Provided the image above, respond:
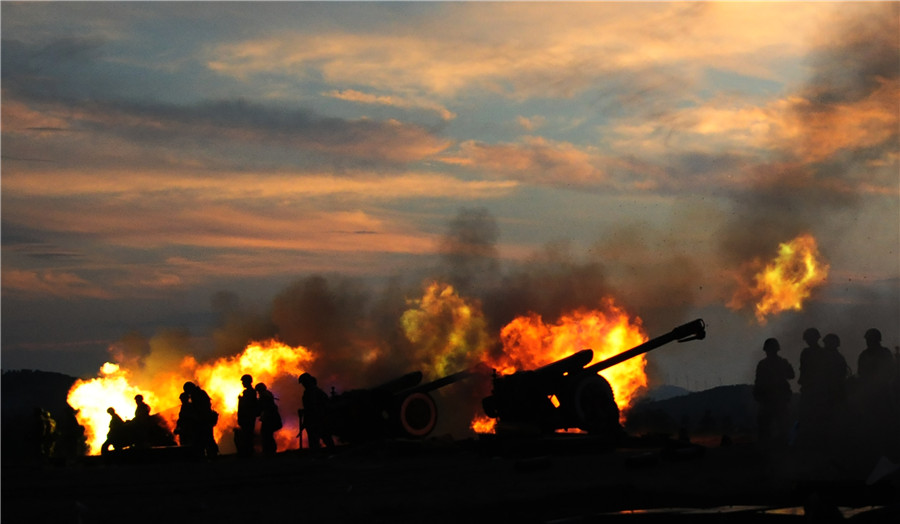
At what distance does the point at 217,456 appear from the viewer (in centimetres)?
2694

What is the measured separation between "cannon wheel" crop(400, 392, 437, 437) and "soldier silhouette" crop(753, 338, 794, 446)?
914 centimetres

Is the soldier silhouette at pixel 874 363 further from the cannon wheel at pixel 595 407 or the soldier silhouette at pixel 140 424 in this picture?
the soldier silhouette at pixel 140 424

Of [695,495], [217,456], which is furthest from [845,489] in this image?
[217,456]

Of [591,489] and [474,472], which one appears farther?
[474,472]

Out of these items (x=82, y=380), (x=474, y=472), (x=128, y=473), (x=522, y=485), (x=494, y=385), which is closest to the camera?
(x=522, y=485)

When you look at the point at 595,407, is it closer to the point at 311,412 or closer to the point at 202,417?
the point at 311,412

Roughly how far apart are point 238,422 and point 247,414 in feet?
1.57

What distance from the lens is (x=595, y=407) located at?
25.4 metres

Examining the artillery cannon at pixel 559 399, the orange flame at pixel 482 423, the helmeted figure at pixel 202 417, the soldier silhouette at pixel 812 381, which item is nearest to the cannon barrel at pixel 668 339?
the artillery cannon at pixel 559 399

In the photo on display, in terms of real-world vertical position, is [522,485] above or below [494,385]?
below

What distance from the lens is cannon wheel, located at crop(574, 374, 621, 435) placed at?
82.6 feet

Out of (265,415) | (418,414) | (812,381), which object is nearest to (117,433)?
(265,415)

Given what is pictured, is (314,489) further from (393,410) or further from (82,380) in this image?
(82,380)

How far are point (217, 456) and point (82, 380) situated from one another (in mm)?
22567
